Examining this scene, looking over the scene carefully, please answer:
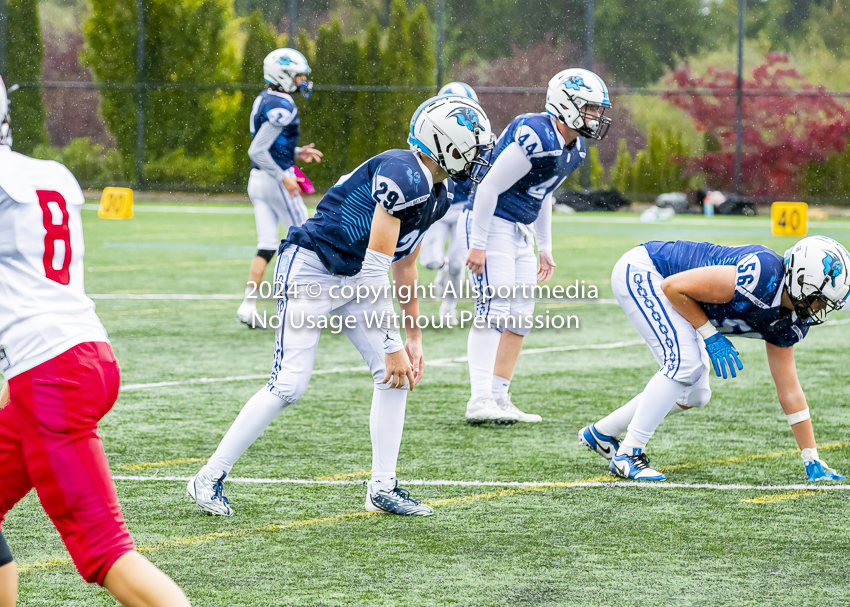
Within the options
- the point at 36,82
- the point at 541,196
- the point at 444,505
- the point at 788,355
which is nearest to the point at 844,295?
the point at 788,355

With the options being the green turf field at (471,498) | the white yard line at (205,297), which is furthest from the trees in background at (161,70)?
the green turf field at (471,498)

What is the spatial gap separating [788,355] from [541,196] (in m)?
2.10

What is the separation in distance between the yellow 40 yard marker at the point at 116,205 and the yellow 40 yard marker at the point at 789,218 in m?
12.2

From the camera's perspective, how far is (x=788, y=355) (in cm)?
522

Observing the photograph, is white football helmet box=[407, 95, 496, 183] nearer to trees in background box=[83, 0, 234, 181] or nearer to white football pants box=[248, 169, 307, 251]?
white football pants box=[248, 169, 307, 251]

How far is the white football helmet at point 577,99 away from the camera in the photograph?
6.51 m

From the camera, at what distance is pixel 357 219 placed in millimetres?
4684

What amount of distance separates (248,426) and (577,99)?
2897 millimetres

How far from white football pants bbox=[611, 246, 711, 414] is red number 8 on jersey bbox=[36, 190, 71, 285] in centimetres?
308

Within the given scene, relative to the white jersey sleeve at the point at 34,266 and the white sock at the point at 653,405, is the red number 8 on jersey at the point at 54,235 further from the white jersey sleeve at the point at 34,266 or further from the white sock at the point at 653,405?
the white sock at the point at 653,405

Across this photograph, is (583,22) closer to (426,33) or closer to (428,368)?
(426,33)

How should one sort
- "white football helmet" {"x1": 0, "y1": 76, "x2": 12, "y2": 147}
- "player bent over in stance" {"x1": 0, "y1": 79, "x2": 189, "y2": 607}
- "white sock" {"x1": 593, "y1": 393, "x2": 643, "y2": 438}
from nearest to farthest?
1. "player bent over in stance" {"x1": 0, "y1": 79, "x2": 189, "y2": 607}
2. "white football helmet" {"x1": 0, "y1": 76, "x2": 12, "y2": 147}
3. "white sock" {"x1": 593, "y1": 393, "x2": 643, "y2": 438}

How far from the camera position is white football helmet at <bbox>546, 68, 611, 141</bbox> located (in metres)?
6.51

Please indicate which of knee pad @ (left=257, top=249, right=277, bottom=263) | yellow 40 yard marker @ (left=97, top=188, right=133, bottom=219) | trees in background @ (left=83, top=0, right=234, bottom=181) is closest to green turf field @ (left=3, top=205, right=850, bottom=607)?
knee pad @ (left=257, top=249, right=277, bottom=263)
